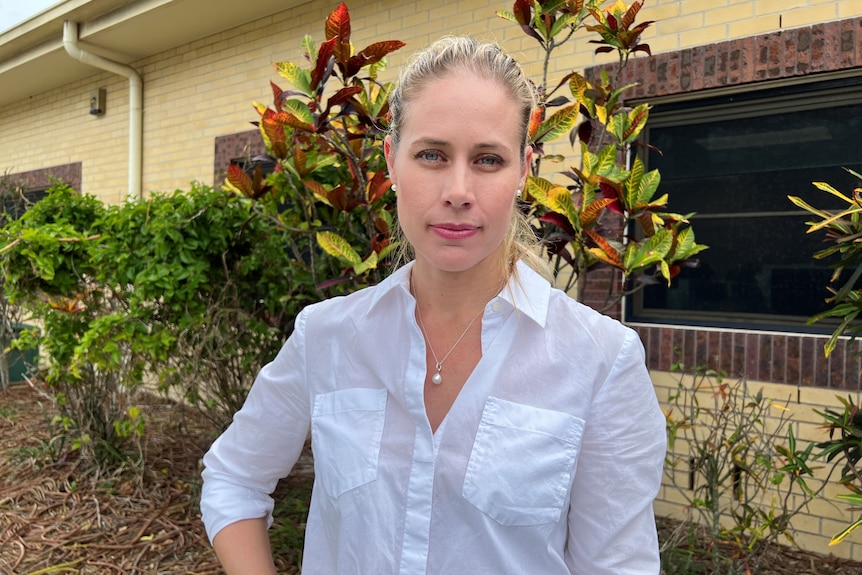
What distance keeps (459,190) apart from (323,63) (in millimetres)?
1937

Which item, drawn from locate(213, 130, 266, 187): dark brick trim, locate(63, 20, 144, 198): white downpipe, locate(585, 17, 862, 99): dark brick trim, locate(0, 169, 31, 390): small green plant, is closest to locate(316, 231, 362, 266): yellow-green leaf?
locate(585, 17, 862, 99): dark brick trim

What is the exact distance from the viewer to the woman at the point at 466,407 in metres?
1.21

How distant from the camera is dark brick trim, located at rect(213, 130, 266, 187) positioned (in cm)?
620

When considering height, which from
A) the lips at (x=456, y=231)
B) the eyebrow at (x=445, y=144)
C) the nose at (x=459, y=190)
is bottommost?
the lips at (x=456, y=231)

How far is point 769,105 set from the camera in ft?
12.7

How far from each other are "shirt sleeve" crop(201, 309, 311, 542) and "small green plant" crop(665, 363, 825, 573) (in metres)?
2.14

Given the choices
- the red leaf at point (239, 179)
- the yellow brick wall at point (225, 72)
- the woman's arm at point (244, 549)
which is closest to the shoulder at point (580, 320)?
the woman's arm at point (244, 549)

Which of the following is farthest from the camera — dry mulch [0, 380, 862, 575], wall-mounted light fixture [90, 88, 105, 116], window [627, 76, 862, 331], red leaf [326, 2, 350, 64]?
wall-mounted light fixture [90, 88, 105, 116]

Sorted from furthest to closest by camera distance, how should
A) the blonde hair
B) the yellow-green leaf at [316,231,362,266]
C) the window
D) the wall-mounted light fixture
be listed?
1. the wall-mounted light fixture
2. the window
3. the yellow-green leaf at [316,231,362,266]
4. the blonde hair

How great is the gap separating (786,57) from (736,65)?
0.26m

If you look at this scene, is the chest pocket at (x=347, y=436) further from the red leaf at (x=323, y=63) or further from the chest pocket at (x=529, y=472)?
the red leaf at (x=323, y=63)

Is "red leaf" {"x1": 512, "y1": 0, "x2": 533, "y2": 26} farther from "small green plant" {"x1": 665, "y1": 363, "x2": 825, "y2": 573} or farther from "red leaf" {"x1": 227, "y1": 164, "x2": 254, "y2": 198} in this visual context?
"small green plant" {"x1": 665, "y1": 363, "x2": 825, "y2": 573}

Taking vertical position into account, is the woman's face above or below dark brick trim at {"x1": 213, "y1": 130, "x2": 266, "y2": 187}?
below

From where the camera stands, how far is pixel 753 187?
400cm
